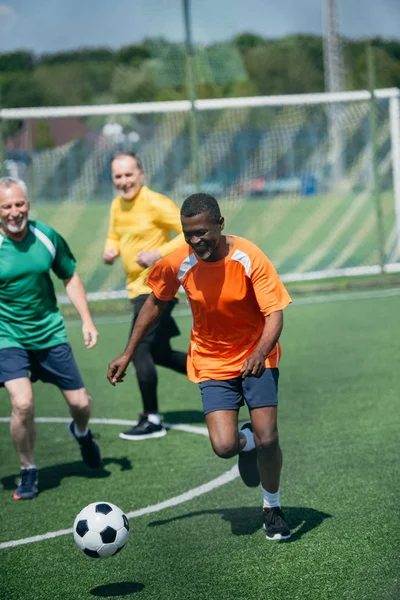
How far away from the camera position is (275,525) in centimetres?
539

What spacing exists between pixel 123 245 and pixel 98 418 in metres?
1.65

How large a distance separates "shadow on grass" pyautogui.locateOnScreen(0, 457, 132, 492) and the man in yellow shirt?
0.72 m

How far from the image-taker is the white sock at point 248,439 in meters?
5.92

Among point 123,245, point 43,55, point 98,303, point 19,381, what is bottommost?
point 98,303

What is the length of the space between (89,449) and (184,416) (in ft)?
5.91

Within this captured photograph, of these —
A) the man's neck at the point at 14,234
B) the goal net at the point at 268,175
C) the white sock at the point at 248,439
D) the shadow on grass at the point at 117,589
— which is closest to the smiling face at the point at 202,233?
the white sock at the point at 248,439

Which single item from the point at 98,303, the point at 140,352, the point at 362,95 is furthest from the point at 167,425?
the point at 362,95

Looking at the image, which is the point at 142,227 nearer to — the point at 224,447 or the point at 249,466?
the point at 249,466

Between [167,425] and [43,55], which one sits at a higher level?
[43,55]

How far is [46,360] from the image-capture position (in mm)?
6832

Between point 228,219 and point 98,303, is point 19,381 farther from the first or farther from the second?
point 228,219

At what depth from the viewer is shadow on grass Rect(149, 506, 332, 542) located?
5.55m

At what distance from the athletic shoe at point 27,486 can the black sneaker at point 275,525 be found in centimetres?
193

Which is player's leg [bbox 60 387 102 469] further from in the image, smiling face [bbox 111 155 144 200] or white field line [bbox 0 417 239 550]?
smiling face [bbox 111 155 144 200]
